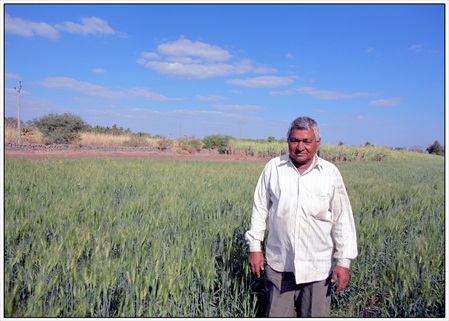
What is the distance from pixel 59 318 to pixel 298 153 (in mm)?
1689

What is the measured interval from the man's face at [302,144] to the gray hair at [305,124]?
0.02m

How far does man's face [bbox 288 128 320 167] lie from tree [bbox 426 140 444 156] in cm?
5162

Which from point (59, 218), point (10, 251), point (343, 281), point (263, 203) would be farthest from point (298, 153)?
point (59, 218)

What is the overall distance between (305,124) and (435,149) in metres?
52.8

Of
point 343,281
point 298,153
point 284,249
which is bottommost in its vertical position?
point 343,281

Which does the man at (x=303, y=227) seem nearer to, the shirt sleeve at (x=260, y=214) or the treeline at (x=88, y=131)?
the shirt sleeve at (x=260, y=214)

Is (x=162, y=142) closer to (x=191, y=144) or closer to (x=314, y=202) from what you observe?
(x=191, y=144)

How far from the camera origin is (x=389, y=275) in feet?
9.00

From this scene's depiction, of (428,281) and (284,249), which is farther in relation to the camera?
(428,281)

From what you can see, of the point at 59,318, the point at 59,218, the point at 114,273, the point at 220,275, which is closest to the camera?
the point at 59,318

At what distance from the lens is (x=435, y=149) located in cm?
4569

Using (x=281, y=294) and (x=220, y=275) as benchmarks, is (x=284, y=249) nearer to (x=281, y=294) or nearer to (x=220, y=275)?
(x=281, y=294)

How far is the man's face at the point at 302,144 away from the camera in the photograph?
6.09ft

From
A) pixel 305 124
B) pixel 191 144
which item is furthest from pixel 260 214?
pixel 191 144
